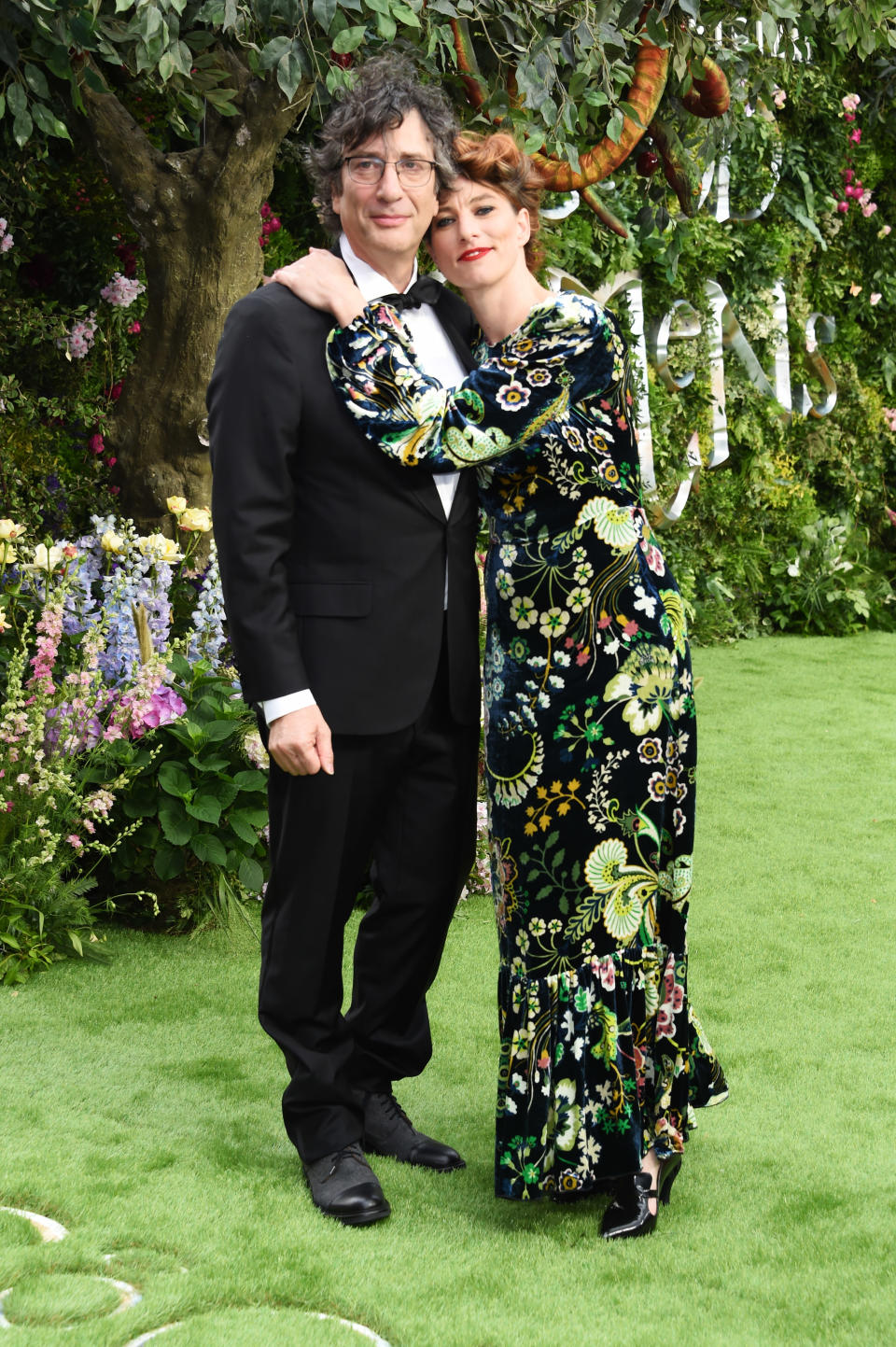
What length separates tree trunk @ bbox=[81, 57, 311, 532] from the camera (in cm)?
416

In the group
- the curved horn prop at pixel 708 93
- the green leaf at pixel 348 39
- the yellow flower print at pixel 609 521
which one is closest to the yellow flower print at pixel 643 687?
the yellow flower print at pixel 609 521

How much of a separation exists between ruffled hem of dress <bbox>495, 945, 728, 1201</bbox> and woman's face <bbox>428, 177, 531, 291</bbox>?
45.6 inches

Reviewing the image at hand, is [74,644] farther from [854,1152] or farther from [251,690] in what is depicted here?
[854,1152]

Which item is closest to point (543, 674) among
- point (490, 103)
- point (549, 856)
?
point (549, 856)

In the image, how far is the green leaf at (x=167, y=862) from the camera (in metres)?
3.83

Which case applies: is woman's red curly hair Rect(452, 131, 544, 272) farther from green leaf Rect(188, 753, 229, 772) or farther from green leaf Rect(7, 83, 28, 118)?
green leaf Rect(188, 753, 229, 772)

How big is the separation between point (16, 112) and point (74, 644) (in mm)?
1491

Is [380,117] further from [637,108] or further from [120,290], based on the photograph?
[120,290]

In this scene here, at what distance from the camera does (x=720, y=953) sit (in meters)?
3.95

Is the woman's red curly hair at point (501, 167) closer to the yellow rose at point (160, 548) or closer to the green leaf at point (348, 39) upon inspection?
the green leaf at point (348, 39)

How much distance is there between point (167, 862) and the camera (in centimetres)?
385

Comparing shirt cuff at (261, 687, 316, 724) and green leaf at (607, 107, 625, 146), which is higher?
green leaf at (607, 107, 625, 146)

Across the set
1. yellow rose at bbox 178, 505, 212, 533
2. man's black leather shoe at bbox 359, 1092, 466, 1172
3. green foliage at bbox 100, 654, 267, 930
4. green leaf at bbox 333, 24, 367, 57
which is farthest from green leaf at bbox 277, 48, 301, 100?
man's black leather shoe at bbox 359, 1092, 466, 1172

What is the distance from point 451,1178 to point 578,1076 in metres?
0.45
